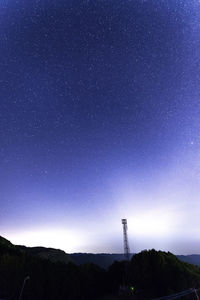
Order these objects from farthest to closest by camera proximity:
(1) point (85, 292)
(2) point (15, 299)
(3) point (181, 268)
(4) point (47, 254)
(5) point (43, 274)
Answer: (4) point (47, 254)
(3) point (181, 268)
(1) point (85, 292)
(5) point (43, 274)
(2) point (15, 299)

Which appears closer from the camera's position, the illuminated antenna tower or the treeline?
the treeline

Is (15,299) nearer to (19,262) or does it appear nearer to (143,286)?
(19,262)

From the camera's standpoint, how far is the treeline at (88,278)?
5291cm

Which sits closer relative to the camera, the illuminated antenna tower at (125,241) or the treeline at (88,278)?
the treeline at (88,278)

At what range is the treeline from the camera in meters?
52.9

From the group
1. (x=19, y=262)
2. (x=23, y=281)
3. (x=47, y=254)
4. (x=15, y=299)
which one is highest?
(x=47, y=254)

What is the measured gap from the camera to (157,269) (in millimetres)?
66875

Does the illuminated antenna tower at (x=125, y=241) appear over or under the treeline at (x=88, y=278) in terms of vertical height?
over

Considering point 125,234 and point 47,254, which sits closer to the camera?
point 125,234

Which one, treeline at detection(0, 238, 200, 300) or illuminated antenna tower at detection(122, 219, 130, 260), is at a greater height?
illuminated antenna tower at detection(122, 219, 130, 260)

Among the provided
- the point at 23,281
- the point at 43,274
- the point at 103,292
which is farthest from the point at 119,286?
the point at 23,281

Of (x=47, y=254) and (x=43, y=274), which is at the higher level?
(x=47, y=254)

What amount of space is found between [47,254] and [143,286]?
12757 cm

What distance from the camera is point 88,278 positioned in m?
66.6
